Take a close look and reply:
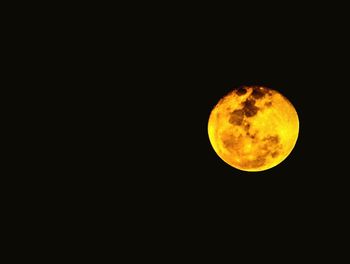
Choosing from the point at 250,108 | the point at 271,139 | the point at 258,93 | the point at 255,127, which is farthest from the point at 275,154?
the point at 258,93

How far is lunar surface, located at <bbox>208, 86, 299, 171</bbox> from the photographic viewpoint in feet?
13.1

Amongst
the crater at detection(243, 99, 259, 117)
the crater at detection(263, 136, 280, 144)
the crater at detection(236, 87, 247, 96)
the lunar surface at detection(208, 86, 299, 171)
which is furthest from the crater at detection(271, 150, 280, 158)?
the crater at detection(236, 87, 247, 96)

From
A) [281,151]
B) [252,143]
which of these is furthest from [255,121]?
[281,151]

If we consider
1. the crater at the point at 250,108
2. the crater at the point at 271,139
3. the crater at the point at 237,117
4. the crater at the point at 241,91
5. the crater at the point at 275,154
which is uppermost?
the crater at the point at 241,91

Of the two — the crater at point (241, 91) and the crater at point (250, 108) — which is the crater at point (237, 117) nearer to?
the crater at point (250, 108)

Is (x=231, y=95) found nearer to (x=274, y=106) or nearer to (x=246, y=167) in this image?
(x=274, y=106)

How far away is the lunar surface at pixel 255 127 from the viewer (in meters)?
4.01

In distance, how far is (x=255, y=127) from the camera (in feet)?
13.1

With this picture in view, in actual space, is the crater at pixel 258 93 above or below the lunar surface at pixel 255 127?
above

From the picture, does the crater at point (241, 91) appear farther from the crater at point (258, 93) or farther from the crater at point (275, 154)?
the crater at point (275, 154)

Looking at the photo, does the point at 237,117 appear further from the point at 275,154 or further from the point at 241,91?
the point at 275,154

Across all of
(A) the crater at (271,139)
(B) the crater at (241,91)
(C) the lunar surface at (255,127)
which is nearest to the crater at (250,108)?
(C) the lunar surface at (255,127)

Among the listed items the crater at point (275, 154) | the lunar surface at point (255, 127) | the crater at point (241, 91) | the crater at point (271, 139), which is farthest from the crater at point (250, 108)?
the crater at point (275, 154)

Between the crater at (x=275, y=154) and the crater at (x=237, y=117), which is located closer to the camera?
the crater at (x=237, y=117)
